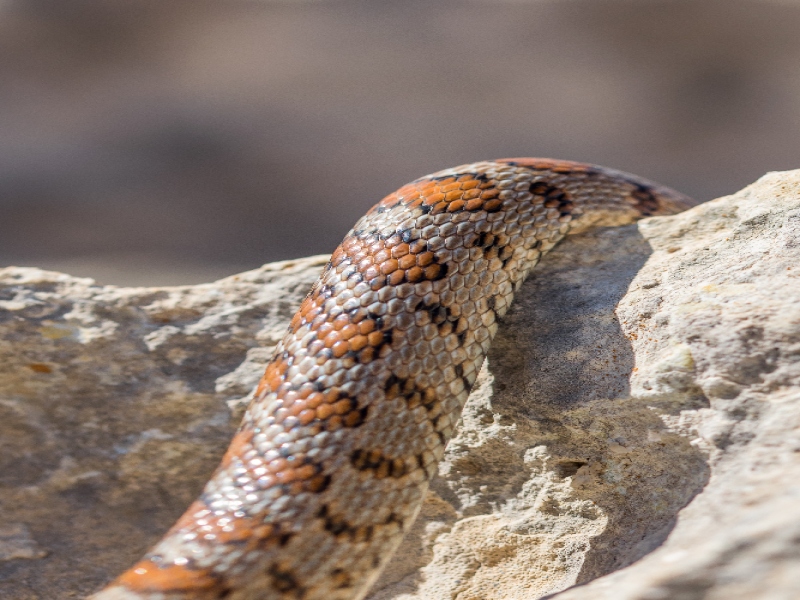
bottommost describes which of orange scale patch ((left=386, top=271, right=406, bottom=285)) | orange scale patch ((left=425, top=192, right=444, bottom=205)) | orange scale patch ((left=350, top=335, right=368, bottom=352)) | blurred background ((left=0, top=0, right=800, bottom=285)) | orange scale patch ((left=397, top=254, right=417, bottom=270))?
orange scale patch ((left=350, top=335, right=368, bottom=352))

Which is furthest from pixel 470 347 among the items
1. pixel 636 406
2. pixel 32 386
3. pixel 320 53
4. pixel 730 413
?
pixel 320 53

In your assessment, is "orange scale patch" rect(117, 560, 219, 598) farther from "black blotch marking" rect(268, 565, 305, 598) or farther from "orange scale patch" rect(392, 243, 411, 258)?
"orange scale patch" rect(392, 243, 411, 258)

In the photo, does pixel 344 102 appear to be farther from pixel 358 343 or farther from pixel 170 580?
pixel 170 580

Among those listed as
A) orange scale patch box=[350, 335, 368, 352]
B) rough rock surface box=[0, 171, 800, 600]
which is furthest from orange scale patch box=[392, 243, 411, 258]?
rough rock surface box=[0, 171, 800, 600]

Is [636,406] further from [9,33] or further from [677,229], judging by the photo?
[9,33]

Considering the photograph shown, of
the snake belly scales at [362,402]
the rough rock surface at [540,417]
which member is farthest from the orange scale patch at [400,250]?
the rough rock surface at [540,417]
